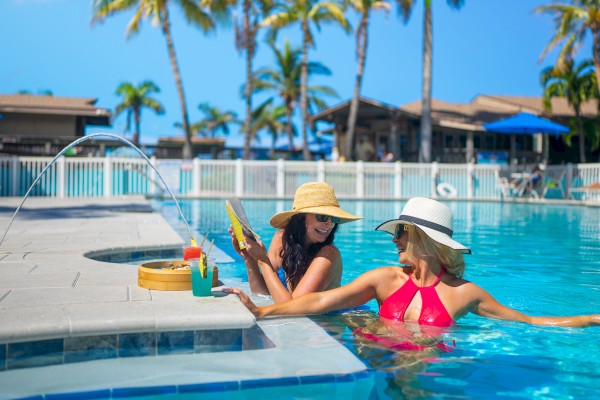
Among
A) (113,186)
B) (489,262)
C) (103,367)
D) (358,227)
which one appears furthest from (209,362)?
(113,186)

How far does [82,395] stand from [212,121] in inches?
3023

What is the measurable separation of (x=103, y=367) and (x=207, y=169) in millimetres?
20263

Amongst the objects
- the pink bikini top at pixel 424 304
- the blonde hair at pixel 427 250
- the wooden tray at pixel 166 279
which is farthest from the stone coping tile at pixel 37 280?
the blonde hair at pixel 427 250

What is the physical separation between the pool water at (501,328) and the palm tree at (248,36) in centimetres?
1804

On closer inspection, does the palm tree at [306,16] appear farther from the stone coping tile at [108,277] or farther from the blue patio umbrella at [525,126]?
the stone coping tile at [108,277]

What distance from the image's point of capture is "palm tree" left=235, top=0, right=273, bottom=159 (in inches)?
1190

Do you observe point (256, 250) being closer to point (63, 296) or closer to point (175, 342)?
point (175, 342)

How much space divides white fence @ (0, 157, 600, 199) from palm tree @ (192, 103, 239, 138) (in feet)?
176

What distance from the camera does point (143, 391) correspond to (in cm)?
275

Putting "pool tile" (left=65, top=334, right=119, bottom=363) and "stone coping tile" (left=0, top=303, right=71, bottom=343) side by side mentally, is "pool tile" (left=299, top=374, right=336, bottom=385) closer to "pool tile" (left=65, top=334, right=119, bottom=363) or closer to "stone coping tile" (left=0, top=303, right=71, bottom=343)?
"pool tile" (left=65, top=334, right=119, bottom=363)

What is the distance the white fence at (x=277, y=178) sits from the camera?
2122 cm

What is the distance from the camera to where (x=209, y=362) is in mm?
3113

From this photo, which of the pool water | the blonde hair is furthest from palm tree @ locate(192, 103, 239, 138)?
the blonde hair

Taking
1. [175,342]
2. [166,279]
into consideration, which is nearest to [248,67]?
[166,279]
